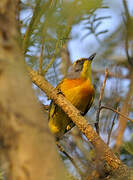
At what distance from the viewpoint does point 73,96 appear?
10.7 ft

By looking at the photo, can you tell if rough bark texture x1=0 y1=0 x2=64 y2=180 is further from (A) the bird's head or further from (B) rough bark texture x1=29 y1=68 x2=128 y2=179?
(A) the bird's head

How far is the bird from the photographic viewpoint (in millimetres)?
3258

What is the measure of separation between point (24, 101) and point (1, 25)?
0.86ft

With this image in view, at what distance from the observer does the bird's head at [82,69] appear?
356 centimetres

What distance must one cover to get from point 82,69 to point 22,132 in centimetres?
300

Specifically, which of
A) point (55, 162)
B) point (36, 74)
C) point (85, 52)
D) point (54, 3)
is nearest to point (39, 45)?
point (36, 74)

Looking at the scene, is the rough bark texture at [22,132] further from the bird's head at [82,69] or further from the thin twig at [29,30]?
the bird's head at [82,69]

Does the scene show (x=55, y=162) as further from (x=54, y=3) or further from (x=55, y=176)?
(x=54, y=3)

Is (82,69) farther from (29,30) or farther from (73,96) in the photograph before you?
(29,30)

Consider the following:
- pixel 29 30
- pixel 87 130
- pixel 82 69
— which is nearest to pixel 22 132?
pixel 87 130

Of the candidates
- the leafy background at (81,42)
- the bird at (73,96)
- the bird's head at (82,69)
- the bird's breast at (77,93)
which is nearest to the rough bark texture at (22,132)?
the leafy background at (81,42)

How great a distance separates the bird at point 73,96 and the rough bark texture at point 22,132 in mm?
2270

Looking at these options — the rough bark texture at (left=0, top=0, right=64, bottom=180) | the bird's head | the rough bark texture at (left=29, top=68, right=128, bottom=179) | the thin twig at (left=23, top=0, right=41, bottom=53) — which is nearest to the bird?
the bird's head

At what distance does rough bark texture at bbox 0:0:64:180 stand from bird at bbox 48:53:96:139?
7.45 ft
